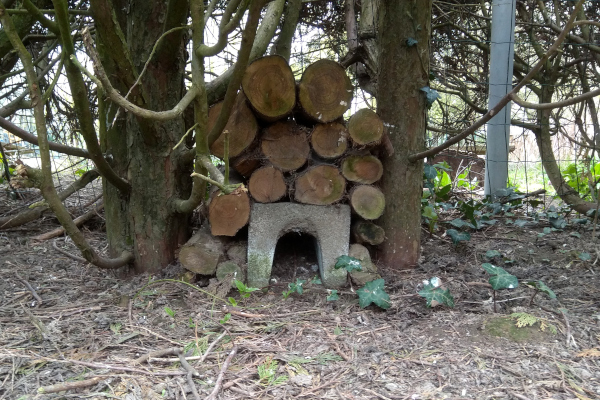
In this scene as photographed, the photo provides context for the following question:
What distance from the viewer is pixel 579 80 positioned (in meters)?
4.55

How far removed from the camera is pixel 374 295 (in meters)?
2.24

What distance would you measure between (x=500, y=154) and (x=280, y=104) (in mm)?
2619

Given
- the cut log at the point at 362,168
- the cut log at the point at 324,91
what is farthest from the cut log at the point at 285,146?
the cut log at the point at 362,168

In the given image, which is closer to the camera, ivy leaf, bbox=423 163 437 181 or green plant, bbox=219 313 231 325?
green plant, bbox=219 313 231 325

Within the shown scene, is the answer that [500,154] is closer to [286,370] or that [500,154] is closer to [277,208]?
[277,208]

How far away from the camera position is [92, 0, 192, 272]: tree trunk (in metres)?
2.53

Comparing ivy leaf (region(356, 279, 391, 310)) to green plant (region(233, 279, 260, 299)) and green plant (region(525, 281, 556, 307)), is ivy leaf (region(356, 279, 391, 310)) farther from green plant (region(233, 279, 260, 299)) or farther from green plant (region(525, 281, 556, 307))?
green plant (region(525, 281, 556, 307))

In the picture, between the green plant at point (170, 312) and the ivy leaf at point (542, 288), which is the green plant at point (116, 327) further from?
the ivy leaf at point (542, 288)

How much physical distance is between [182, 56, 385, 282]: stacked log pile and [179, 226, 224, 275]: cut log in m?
0.11

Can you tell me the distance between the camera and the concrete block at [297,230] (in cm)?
255

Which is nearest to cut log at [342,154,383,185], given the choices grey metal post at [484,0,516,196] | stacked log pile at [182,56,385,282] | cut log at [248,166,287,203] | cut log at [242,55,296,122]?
stacked log pile at [182,56,385,282]

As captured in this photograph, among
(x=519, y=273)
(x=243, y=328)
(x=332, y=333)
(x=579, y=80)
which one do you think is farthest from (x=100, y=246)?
(x=579, y=80)

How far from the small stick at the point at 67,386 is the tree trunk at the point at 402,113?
173cm

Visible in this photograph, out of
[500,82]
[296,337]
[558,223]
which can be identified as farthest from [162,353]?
[500,82]
